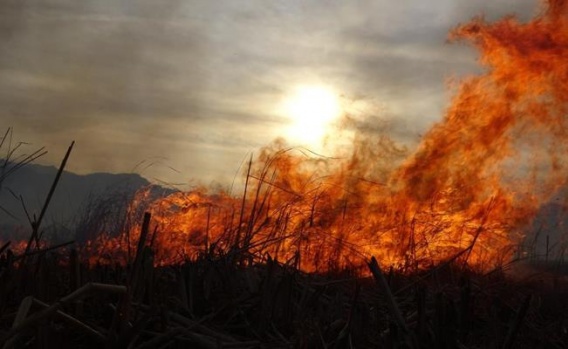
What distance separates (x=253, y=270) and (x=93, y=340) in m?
1.65

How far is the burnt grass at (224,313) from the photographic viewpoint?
2287 millimetres

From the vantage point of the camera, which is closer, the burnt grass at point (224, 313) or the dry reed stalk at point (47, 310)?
the dry reed stalk at point (47, 310)

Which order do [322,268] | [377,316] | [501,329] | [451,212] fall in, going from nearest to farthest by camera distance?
[501,329], [377,316], [322,268], [451,212]

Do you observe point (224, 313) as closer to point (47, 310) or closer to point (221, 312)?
point (221, 312)

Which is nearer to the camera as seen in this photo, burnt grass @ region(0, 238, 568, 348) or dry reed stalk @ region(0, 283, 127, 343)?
dry reed stalk @ region(0, 283, 127, 343)

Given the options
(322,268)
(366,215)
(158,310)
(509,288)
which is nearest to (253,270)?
(158,310)

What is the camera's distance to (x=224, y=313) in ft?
9.93

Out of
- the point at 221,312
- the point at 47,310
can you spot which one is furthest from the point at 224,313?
the point at 47,310

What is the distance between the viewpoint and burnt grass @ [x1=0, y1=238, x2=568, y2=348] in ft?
7.50

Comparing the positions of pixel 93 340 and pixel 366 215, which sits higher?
pixel 366 215

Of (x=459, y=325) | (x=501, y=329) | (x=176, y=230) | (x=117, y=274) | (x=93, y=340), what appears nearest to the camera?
(x=93, y=340)

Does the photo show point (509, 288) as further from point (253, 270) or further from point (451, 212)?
point (451, 212)

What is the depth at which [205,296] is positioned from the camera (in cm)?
325

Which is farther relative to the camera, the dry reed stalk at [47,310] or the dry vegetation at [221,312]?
the dry vegetation at [221,312]
